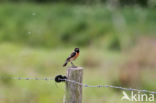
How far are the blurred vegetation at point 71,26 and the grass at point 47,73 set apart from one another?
45.7 inches

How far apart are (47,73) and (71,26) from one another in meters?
6.20

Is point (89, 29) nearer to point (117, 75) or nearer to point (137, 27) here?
point (137, 27)

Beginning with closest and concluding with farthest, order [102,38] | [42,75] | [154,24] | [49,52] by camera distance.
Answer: [42,75], [49,52], [102,38], [154,24]

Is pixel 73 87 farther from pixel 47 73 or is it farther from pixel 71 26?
pixel 71 26

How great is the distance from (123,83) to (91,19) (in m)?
7.40

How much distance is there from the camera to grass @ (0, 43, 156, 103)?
10.0 metres

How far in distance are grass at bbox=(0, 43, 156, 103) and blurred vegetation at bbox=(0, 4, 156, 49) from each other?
3.81ft

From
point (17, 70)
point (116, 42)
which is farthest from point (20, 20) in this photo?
point (17, 70)

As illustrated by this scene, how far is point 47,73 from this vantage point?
12.1m

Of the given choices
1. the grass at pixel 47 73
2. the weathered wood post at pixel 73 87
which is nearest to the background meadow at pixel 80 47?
the grass at pixel 47 73

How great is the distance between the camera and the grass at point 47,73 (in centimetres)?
1005

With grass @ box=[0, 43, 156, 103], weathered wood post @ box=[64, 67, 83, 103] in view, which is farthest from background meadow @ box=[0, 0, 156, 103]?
weathered wood post @ box=[64, 67, 83, 103]

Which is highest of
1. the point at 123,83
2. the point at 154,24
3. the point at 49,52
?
the point at 154,24

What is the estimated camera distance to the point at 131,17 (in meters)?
19.5
